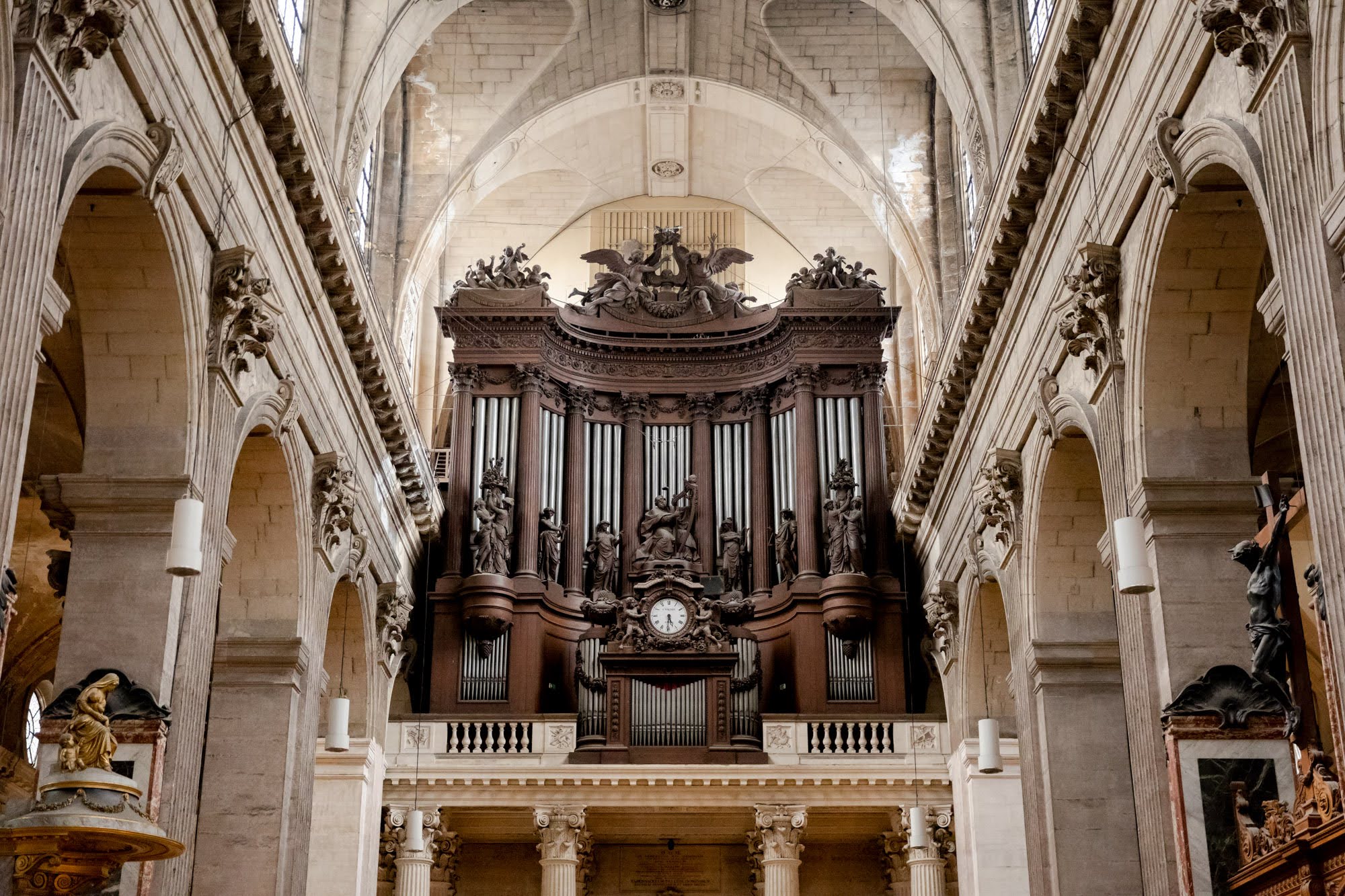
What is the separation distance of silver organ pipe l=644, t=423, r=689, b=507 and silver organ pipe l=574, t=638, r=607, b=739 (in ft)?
9.51

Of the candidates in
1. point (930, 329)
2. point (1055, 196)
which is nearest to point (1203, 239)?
point (1055, 196)

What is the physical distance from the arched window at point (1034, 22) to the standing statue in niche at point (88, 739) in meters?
11.6

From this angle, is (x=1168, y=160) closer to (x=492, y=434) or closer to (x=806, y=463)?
(x=806, y=463)

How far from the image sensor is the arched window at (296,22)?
17922 millimetres

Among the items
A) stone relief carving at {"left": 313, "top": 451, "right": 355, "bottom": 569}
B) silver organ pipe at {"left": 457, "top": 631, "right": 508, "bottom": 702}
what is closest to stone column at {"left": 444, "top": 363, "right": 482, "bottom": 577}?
silver organ pipe at {"left": 457, "top": 631, "right": 508, "bottom": 702}

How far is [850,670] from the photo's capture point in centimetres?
2455

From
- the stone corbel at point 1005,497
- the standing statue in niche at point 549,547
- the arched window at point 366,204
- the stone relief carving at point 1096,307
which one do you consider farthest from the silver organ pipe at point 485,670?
the stone relief carving at point 1096,307

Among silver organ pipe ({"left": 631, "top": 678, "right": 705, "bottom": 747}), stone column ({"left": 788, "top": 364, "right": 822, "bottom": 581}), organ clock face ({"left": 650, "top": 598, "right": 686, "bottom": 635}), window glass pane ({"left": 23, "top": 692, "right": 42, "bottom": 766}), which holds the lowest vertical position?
silver organ pipe ({"left": 631, "top": 678, "right": 705, "bottom": 747})

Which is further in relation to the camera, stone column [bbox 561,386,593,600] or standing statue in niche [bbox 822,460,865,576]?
stone column [bbox 561,386,593,600]

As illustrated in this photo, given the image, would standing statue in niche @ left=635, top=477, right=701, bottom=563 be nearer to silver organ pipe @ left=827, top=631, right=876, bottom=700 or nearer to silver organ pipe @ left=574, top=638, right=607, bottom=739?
silver organ pipe @ left=574, top=638, right=607, bottom=739

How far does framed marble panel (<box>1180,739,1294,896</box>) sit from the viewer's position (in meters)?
12.2

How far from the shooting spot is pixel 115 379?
13.5 metres

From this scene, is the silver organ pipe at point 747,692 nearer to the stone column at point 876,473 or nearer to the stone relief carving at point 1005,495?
the stone column at point 876,473

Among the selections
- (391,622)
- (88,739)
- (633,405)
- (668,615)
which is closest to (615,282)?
(633,405)
